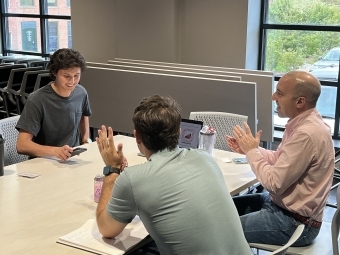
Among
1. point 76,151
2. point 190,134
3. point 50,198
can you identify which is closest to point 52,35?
point 76,151

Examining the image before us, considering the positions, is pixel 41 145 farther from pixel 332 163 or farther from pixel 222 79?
pixel 222 79

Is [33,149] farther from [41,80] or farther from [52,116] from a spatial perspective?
[41,80]

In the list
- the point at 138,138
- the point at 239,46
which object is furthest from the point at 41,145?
the point at 239,46

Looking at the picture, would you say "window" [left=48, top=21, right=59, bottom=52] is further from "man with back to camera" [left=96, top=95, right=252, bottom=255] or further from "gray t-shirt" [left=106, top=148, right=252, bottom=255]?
"gray t-shirt" [left=106, top=148, right=252, bottom=255]

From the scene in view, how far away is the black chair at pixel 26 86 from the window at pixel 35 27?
159 cm

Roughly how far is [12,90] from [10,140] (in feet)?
9.92

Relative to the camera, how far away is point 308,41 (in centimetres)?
516

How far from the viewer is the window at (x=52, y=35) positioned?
7.40 metres

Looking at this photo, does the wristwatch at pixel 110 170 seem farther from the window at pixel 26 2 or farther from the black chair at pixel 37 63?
the window at pixel 26 2

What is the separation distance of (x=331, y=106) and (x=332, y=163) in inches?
124

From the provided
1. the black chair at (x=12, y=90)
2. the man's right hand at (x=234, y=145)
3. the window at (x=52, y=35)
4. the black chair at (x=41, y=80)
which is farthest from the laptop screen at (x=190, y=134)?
the window at (x=52, y=35)

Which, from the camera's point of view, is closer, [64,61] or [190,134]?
[190,134]

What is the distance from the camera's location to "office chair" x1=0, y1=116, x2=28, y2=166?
2.93 metres

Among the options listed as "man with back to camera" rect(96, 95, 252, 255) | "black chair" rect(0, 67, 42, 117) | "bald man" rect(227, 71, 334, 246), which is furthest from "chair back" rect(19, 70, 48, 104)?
"man with back to camera" rect(96, 95, 252, 255)
